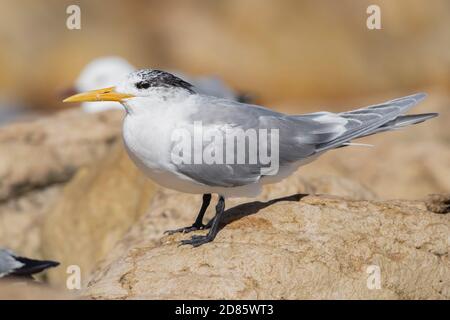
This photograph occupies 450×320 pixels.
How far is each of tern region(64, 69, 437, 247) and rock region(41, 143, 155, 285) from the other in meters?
2.55

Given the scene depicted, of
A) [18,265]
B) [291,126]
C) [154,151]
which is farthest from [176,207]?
[154,151]

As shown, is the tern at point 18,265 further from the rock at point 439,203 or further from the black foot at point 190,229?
the rock at point 439,203

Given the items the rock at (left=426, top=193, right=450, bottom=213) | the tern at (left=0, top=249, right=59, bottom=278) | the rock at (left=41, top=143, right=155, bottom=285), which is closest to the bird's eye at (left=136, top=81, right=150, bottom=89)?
the rock at (left=426, top=193, right=450, bottom=213)

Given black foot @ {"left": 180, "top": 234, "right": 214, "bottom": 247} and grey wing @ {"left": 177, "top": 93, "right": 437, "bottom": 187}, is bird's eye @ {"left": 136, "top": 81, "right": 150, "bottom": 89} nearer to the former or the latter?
grey wing @ {"left": 177, "top": 93, "right": 437, "bottom": 187}

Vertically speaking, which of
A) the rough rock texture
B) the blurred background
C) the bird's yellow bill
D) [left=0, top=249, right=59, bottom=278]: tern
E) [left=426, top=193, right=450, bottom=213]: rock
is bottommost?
[left=0, top=249, right=59, bottom=278]: tern

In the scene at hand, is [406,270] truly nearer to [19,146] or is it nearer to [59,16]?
[19,146]

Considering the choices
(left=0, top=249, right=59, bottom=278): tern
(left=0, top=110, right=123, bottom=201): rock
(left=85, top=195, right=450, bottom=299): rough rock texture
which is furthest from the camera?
(left=0, top=110, right=123, bottom=201): rock

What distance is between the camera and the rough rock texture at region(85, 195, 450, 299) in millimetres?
6367

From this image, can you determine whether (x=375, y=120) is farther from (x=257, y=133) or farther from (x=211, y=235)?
(x=211, y=235)

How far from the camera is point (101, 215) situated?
9914 millimetres

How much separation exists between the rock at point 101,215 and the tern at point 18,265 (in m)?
0.77

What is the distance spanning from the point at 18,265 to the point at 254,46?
1076cm

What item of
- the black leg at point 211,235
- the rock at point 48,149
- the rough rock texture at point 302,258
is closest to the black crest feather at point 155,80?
the black leg at point 211,235

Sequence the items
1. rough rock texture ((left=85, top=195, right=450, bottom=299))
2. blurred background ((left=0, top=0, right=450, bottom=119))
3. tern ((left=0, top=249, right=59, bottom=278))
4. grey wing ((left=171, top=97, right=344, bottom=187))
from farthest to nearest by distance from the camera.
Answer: blurred background ((left=0, top=0, right=450, bottom=119))
tern ((left=0, top=249, right=59, bottom=278))
grey wing ((left=171, top=97, right=344, bottom=187))
rough rock texture ((left=85, top=195, right=450, bottom=299))
